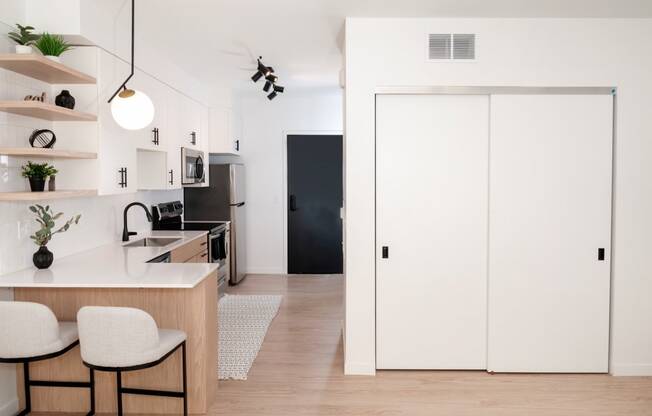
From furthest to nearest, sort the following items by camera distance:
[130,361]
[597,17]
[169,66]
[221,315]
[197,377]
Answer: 1. [221,315]
2. [169,66]
3. [597,17]
4. [197,377]
5. [130,361]

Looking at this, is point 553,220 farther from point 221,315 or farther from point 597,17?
point 221,315

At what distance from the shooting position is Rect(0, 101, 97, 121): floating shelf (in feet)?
9.09

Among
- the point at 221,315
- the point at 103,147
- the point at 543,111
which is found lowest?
the point at 221,315

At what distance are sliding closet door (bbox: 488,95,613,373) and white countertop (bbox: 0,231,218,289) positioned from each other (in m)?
2.07

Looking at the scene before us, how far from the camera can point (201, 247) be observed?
505 centimetres

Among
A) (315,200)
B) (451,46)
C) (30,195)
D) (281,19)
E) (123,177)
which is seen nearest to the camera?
(30,195)

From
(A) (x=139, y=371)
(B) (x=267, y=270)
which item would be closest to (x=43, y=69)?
(A) (x=139, y=371)

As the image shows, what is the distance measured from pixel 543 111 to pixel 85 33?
310 centimetres

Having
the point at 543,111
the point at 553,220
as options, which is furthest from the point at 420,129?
the point at 553,220

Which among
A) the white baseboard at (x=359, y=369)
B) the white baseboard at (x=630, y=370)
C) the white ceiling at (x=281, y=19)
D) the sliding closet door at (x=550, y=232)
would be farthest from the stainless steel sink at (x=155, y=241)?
the white baseboard at (x=630, y=370)

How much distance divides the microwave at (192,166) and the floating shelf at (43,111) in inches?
73.4

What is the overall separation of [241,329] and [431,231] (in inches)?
81.9

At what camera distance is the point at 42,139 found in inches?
128

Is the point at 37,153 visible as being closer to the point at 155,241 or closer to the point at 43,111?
the point at 43,111
